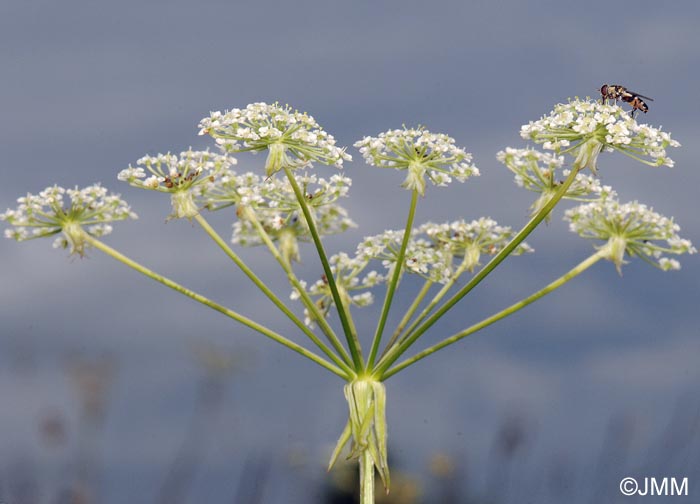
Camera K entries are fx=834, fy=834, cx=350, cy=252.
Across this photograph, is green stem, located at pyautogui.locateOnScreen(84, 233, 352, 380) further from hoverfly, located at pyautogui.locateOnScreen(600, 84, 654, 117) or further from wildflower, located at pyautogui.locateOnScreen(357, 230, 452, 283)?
hoverfly, located at pyautogui.locateOnScreen(600, 84, 654, 117)

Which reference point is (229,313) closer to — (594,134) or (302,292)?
(302,292)

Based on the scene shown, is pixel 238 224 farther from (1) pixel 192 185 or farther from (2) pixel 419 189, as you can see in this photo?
(2) pixel 419 189

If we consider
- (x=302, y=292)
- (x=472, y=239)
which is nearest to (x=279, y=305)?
(x=302, y=292)

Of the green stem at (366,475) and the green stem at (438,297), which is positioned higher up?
the green stem at (438,297)

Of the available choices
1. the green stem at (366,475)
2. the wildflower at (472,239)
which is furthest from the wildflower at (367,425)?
the wildflower at (472,239)

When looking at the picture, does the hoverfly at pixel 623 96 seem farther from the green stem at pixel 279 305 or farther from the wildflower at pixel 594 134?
the green stem at pixel 279 305
